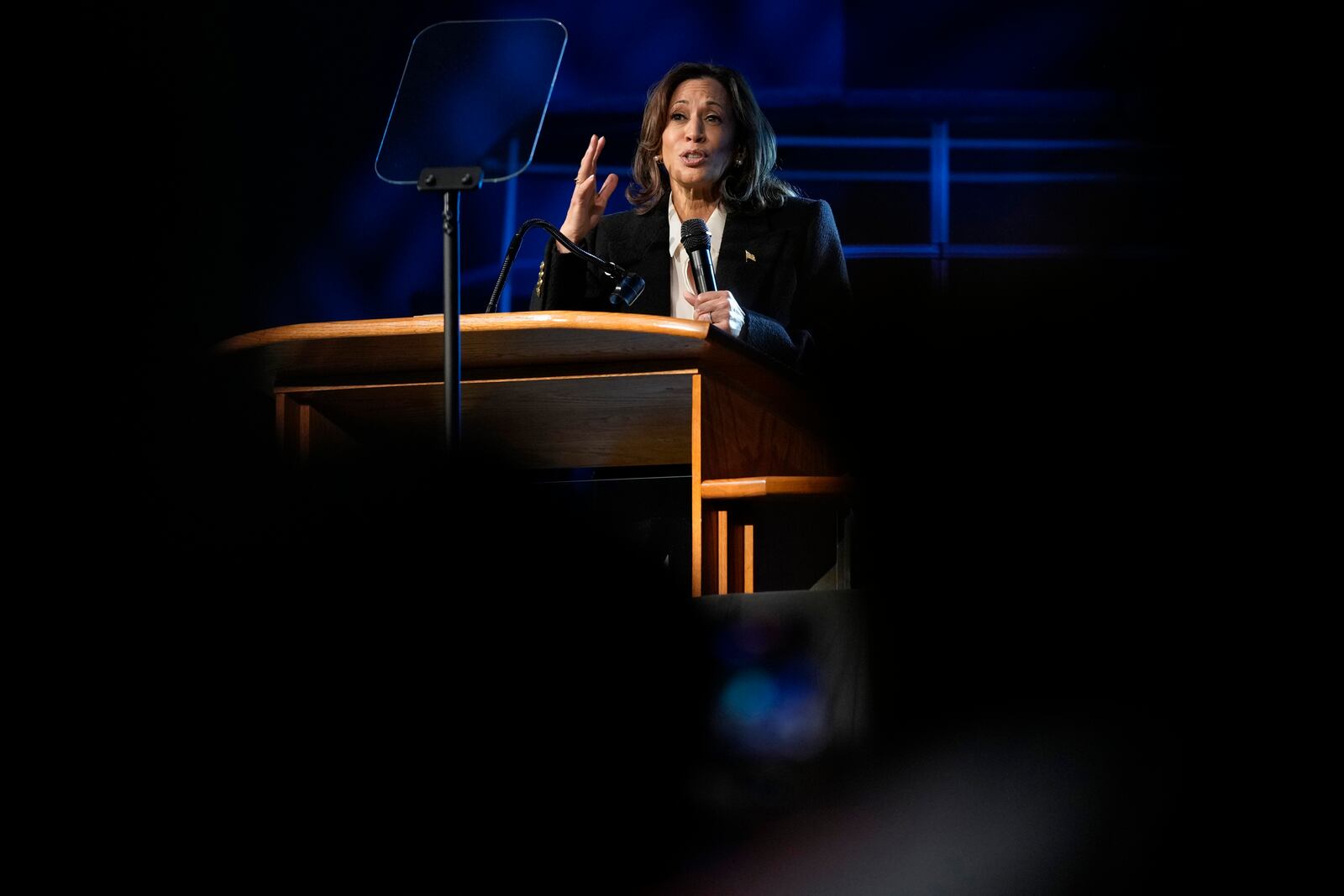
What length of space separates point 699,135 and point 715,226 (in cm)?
15

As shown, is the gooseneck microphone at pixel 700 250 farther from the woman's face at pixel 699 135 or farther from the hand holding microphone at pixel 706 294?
the woman's face at pixel 699 135

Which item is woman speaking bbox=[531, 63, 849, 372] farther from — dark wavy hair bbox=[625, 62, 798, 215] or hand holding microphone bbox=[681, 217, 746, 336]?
hand holding microphone bbox=[681, 217, 746, 336]

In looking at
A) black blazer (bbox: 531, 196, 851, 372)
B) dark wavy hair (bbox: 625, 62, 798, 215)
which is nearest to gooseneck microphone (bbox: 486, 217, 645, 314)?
black blazer (bbox: 531, 196, 851, 372)

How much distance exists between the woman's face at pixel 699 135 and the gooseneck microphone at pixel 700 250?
1.77 feet

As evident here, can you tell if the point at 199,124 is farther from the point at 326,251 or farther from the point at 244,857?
the point at 244,857

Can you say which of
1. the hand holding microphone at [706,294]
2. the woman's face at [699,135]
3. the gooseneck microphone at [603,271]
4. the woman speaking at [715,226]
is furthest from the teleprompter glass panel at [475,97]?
the woman's face at [699,135]

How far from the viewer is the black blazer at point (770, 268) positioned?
2.08 meters

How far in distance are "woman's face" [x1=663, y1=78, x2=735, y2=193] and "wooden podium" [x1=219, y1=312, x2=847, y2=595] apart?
672 mm

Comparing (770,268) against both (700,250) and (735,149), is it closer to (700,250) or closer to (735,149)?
(735,149)

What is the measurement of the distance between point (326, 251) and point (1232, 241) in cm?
202

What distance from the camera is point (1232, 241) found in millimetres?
2818

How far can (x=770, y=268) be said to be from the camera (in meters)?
2.11

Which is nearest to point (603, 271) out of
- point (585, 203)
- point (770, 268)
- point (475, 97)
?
point (475, 97)

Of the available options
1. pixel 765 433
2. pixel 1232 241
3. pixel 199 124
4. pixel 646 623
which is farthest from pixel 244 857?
pixel 1232 241
